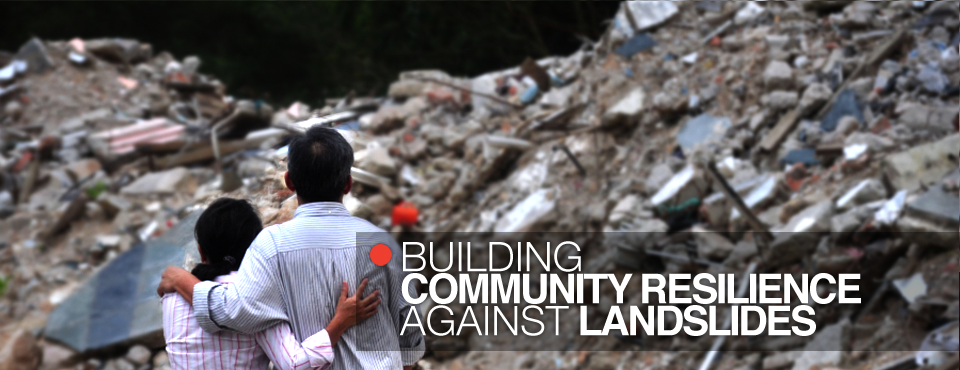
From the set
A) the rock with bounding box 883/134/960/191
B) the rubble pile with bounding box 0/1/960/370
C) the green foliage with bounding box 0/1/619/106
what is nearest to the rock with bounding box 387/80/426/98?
the rubble pile with bounding box 0/1/960/370

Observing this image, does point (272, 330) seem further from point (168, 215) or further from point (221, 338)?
point (168, 215)

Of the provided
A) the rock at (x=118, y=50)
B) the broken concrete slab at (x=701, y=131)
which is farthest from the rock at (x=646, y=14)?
the rock at (x=118, y=50)

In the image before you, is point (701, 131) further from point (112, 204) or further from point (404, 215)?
point (112, 204)

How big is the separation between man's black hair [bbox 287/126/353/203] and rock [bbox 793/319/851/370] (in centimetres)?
283

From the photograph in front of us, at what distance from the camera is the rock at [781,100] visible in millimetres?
5238

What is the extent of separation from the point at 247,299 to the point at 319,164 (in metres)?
0.29

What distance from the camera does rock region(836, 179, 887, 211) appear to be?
424cm

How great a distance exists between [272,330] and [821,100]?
4360 mm

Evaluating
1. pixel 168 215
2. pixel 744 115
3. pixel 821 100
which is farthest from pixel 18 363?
pixel 821 100

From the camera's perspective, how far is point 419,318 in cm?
180

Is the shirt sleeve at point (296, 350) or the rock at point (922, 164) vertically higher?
the shirt sleeve at point (296, 350)

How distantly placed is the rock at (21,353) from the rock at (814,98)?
5113mm

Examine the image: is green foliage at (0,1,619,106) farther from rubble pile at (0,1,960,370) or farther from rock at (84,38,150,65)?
rubble pile at (0,1,960,370)

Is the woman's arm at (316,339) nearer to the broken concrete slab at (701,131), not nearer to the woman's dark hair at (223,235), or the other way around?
the woman's dark hair at (223,235)
